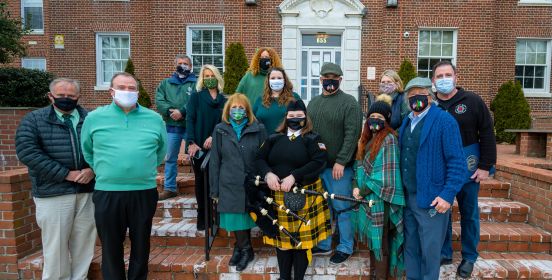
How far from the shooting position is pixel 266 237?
322 cm

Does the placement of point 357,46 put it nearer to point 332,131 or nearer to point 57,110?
point 332,131

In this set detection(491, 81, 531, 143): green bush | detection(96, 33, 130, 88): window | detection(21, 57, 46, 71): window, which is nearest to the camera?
detection(491, 81, 531, 143): green bush

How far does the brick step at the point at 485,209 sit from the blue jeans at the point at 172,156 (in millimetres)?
203

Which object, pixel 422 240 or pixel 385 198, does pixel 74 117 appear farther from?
pixel 422 240

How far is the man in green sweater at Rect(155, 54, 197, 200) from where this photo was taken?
4.40 m

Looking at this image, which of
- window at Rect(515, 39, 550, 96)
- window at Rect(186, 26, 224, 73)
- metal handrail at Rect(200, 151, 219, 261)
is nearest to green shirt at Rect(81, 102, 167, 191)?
metal handrail at Rect(200, 151, 219, 261)

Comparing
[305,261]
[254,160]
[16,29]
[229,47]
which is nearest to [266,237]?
[305,261]

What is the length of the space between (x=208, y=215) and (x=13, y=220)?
6.13 ft

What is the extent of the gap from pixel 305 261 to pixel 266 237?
0.41 m

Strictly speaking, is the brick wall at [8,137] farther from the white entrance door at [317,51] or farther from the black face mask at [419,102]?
the white entrance door at [317,51]

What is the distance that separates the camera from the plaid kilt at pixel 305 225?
10.2ft

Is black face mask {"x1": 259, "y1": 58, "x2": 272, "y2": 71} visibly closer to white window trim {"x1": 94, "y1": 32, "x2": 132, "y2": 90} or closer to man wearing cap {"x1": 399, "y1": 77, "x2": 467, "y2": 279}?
man wearing cap {"x1": 399, "y1": 77, "x2": 467, "y2": 279}

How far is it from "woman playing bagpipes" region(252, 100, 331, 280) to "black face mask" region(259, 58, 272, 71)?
0.96 meters

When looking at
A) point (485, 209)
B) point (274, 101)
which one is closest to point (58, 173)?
point (274, 101)
